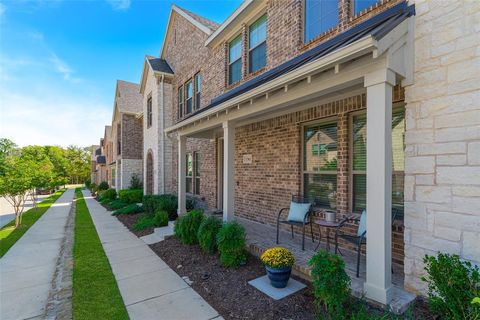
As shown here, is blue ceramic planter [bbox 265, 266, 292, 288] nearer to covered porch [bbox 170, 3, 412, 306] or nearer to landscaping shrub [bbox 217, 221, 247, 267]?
covered porch [bbox 170, 3, 412, 306]

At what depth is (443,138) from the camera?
2.93m

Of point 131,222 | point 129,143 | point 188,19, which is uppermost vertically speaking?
point 188,19

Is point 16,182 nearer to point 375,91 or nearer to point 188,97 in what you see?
point 188,97

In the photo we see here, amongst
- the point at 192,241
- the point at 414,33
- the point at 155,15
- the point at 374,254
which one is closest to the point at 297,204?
the point at 374,254

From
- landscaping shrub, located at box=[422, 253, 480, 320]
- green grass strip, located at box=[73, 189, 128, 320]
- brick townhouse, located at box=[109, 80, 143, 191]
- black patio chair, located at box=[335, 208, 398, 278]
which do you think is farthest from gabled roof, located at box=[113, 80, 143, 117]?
landscaping shrub, located at box=[422, 253, 480, 320]

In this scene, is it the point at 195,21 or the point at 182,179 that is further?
the point at 195,21

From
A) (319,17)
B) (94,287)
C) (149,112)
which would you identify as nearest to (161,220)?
(94,287)

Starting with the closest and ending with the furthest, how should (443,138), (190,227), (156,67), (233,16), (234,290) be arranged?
(443,138) < (234,290) < (190,227) < (233,16) < (156,67)

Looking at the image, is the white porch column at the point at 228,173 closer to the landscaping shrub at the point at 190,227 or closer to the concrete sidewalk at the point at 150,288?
the landscaping shrub at the point at 190,227

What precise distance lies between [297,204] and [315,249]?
101 cm

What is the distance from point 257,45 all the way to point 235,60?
124 centimetres

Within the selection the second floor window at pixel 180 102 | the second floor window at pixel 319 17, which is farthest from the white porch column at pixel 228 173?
the second floor window at pixel 180 102

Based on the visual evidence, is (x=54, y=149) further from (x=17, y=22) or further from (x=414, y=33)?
(x=414, y=33)

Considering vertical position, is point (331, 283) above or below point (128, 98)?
below
